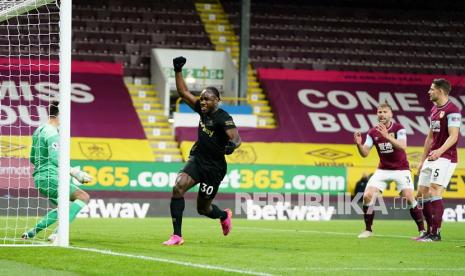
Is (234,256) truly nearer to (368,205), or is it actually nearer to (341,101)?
(368,205)

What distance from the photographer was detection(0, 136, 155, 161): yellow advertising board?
25.5 meters

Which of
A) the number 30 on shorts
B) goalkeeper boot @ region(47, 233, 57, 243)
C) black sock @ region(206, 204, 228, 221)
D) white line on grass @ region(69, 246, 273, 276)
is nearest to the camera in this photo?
white line on grass @ region(69, 246, 273, 276)

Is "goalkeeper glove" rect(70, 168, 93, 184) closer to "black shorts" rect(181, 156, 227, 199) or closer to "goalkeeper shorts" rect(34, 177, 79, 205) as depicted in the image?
"goalkeeper shorts" rect(34, 177, 79, 205)

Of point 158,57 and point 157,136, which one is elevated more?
point 158,57

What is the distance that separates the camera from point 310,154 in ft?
93.2

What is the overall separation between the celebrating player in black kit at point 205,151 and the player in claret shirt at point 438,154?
9.38ft

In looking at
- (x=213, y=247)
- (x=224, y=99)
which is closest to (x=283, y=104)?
(x=224, y=99)

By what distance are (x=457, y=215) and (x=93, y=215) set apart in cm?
955

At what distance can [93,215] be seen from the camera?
2286cm

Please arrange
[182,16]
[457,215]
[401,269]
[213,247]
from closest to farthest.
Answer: [401,269] < [213,247] < [457,215] < [182,16]

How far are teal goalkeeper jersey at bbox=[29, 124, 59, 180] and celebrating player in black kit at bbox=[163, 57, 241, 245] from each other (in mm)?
1455

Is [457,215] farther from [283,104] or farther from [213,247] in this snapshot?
[213,247]

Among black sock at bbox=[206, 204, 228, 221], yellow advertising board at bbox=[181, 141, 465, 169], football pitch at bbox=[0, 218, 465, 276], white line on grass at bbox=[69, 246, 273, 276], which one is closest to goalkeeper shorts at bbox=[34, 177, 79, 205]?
football pitch at bbox=[0, 218, 465, 276]

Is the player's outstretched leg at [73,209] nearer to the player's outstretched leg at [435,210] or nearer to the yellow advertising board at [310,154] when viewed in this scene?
the player's outstretched leg at [435,210]
